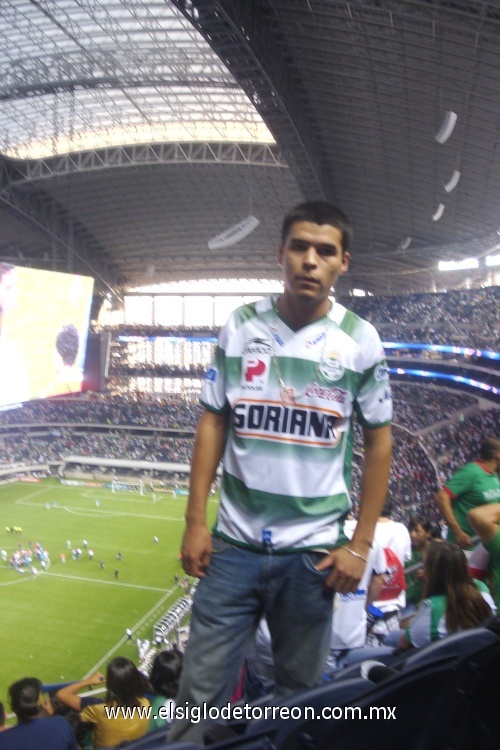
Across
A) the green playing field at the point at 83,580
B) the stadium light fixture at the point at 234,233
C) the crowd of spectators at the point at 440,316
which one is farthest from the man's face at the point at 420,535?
the crowd of spectators at the point at 440,316

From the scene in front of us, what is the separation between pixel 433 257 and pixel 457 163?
13378mm

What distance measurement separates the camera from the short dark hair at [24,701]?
11.2 ft

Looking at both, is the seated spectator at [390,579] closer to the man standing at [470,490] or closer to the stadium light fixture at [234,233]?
the man standing at [470,490]

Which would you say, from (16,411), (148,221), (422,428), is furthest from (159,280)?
(422,428)

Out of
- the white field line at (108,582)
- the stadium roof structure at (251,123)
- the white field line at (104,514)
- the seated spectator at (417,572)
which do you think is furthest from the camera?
the white field line at (104,514)

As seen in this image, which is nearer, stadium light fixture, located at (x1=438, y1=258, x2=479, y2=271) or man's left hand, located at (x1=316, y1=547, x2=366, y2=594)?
man's left hand, located at (x1=316, y1=547, x2=366, y2=594)

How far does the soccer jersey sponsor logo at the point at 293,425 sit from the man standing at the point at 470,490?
2.69 meters

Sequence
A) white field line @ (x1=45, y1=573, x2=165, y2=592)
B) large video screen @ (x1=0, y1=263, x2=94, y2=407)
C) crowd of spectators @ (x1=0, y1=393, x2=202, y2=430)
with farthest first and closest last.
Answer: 1. crowd of spectators @ (x1=0, y1=393, x2=202, y2=430)
2. large video screen @ (x1=0, y1=263, x2=94, y2=407)
3. white field line @ (x1=45, y1=573, x2=165, y2=592)

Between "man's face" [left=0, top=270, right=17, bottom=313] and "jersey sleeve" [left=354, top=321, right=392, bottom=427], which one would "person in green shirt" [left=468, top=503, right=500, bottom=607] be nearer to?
"jersey sleeve" [left=354, top=321, right=392, bottom=427]

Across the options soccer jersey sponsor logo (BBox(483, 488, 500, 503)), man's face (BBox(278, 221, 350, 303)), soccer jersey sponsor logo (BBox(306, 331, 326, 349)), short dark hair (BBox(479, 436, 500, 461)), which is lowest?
soccer jersey sponsor logo (BBox(483, 488, 500, 503))

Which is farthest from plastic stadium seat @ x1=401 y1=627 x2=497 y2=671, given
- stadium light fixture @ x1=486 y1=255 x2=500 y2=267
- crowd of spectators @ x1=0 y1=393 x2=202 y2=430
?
crowd of spectators @ x1=0 y1=393 x2=202 y2=430

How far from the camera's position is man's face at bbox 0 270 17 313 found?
68.4ft

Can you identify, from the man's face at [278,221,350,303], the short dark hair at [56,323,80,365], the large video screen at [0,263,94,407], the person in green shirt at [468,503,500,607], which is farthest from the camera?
the short dark hair at [56,323,80,365]

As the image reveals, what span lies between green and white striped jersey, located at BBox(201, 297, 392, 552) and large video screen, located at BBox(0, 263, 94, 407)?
820 inches
